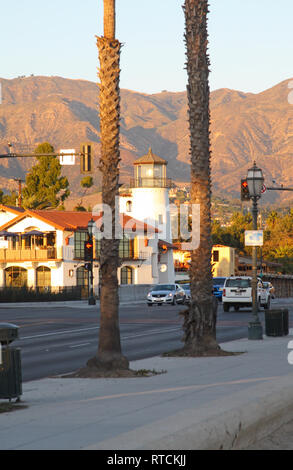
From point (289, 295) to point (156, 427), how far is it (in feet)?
324

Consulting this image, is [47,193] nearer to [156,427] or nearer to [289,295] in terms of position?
[289,295]

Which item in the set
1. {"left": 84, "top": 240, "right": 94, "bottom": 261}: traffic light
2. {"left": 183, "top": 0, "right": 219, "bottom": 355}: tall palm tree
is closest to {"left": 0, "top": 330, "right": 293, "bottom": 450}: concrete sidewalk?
{"left": 183, "top": 0, "right": 219, "bottom": 355}: tall palm tree

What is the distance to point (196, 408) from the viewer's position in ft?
36.6

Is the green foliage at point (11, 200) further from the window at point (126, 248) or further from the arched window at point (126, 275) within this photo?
the arched window at point (126, 275)

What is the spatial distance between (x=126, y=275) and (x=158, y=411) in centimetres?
7958

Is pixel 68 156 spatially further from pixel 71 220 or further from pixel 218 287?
pixel 71 220

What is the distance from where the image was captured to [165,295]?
200 ft

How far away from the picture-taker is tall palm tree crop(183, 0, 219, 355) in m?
20.4

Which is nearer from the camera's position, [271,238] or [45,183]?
[45,183]

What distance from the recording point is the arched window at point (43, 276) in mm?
85000

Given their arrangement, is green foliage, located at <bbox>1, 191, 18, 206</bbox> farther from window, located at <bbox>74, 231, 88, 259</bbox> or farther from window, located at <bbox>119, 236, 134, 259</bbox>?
window, located at <bbox>74, 231, 88, 259</bbox>

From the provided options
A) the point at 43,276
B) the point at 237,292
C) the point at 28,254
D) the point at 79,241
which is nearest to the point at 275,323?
the point at 237,292
